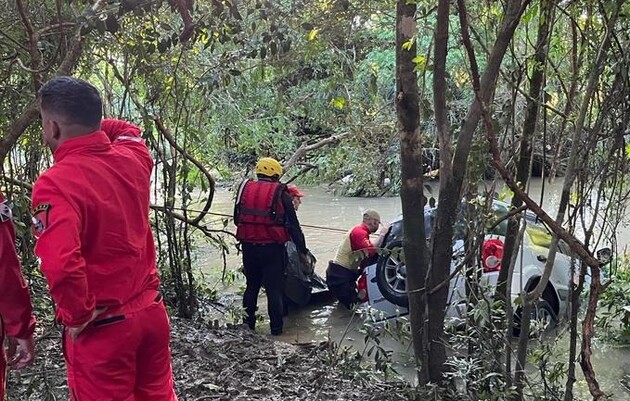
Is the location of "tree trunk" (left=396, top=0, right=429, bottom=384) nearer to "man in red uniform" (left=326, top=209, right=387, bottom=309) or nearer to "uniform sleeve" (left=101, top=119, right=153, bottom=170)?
"uniform sleeve" (left=101, top=119, right=153, bottom=170)

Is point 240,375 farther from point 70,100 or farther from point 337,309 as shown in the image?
point 337,309

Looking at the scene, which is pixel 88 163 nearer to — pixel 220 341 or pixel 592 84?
pixel 592 84

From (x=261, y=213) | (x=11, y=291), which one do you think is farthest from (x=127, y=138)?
(x=261, y=213)

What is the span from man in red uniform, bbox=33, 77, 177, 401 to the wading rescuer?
3959mm

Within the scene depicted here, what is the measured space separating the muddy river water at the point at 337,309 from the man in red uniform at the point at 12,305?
2.49 meters

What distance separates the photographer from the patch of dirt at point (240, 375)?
14.7 feet

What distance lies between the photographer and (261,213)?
704cm

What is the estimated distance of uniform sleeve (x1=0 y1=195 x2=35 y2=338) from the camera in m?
2.86

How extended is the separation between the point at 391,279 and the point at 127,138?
408 cm

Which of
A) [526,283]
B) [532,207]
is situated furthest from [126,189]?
[526,283]

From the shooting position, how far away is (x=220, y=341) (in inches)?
228

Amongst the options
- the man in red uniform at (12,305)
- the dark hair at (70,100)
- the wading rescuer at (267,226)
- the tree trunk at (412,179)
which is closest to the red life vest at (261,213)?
the wading rescuer at (267,226)

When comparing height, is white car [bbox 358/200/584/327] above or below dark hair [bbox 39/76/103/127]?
below

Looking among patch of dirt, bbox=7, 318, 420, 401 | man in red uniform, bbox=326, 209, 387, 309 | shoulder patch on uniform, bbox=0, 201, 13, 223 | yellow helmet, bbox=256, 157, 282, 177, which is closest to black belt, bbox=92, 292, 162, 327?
shoulder patch on uniform, bbox=0, 201, 13, 223
